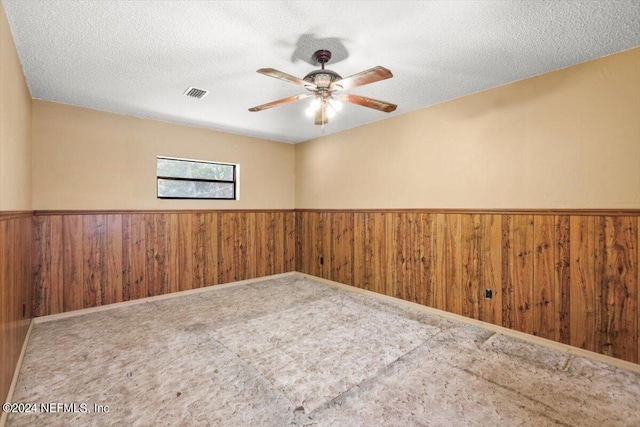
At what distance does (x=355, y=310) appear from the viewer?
362 cm

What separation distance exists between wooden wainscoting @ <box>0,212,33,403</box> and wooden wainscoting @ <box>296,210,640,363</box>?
3691 millimetres

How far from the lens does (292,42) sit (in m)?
2.17

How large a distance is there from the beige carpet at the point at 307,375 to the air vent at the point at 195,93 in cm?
255

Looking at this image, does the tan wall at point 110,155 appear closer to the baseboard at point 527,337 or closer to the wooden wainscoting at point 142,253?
the wooden wainscoting at point 142,253

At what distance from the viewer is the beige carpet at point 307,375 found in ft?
5.86

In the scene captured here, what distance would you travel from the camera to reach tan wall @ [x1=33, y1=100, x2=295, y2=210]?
3385 millimetres

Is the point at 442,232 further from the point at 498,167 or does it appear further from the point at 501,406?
the point at 501,406

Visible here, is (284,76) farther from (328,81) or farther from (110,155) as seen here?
(110,155)

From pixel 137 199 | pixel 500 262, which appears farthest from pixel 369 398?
pixel 137 199

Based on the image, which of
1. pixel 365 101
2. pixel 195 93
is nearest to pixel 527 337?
pixel 365 101

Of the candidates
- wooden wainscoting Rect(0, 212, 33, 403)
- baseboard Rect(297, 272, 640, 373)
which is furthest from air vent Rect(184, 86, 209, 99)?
baseboard Rect(297, 272, 640, 373)

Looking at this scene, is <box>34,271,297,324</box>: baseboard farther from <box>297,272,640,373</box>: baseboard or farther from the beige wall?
<box>297,272,640,373</box>: baseboard

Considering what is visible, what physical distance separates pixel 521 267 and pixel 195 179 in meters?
4.48

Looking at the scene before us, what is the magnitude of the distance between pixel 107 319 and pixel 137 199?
1577 millimetres
